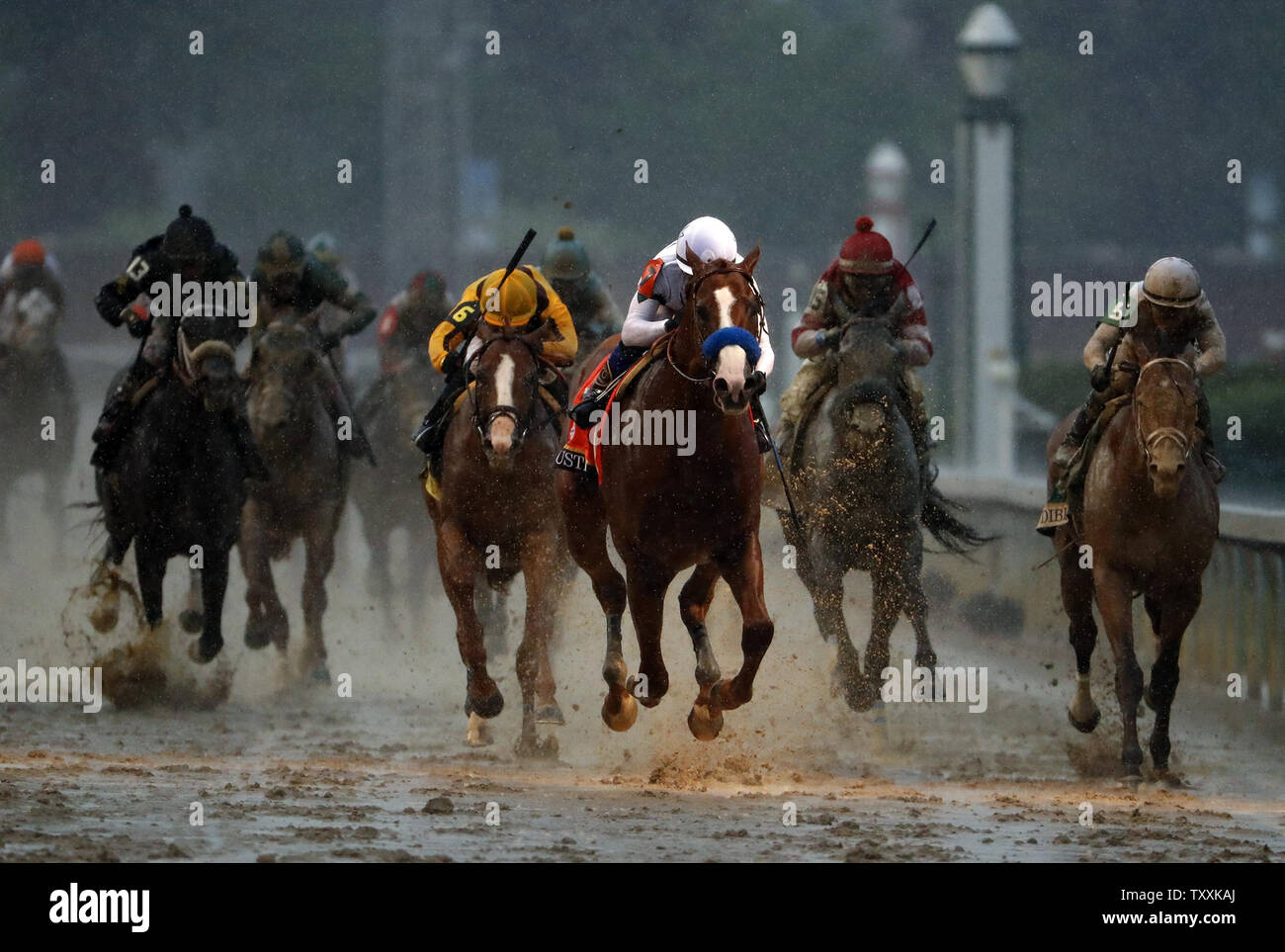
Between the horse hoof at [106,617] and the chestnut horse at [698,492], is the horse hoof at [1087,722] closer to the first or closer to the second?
the chestnut horse at [698,492]

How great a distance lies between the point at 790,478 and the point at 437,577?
582cm

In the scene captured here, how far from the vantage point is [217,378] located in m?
13.5

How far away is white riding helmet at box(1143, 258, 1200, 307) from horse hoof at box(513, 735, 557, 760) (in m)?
3.27

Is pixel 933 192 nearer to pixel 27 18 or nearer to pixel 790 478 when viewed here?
pixel 27 18

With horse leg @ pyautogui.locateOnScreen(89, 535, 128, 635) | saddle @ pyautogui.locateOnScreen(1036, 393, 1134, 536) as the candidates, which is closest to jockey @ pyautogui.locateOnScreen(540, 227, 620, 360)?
horse leg @ pyautogui.locateOnScreen(89, 535, 128, 635)

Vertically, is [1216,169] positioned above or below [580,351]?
above

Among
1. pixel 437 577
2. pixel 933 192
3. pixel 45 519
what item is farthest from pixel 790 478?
pixel 933 192

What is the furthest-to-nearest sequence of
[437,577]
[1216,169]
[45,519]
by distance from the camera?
[1216,169] → [45,519] → [437,577]

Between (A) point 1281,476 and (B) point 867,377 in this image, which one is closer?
(B) point 867,377

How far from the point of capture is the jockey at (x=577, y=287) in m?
14.5

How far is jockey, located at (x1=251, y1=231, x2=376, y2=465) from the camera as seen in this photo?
1527cm

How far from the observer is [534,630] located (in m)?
11.9

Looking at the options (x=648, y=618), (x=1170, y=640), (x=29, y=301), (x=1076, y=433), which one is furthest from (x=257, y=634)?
(x=29, y=301)

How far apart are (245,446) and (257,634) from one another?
1158 millimetres
